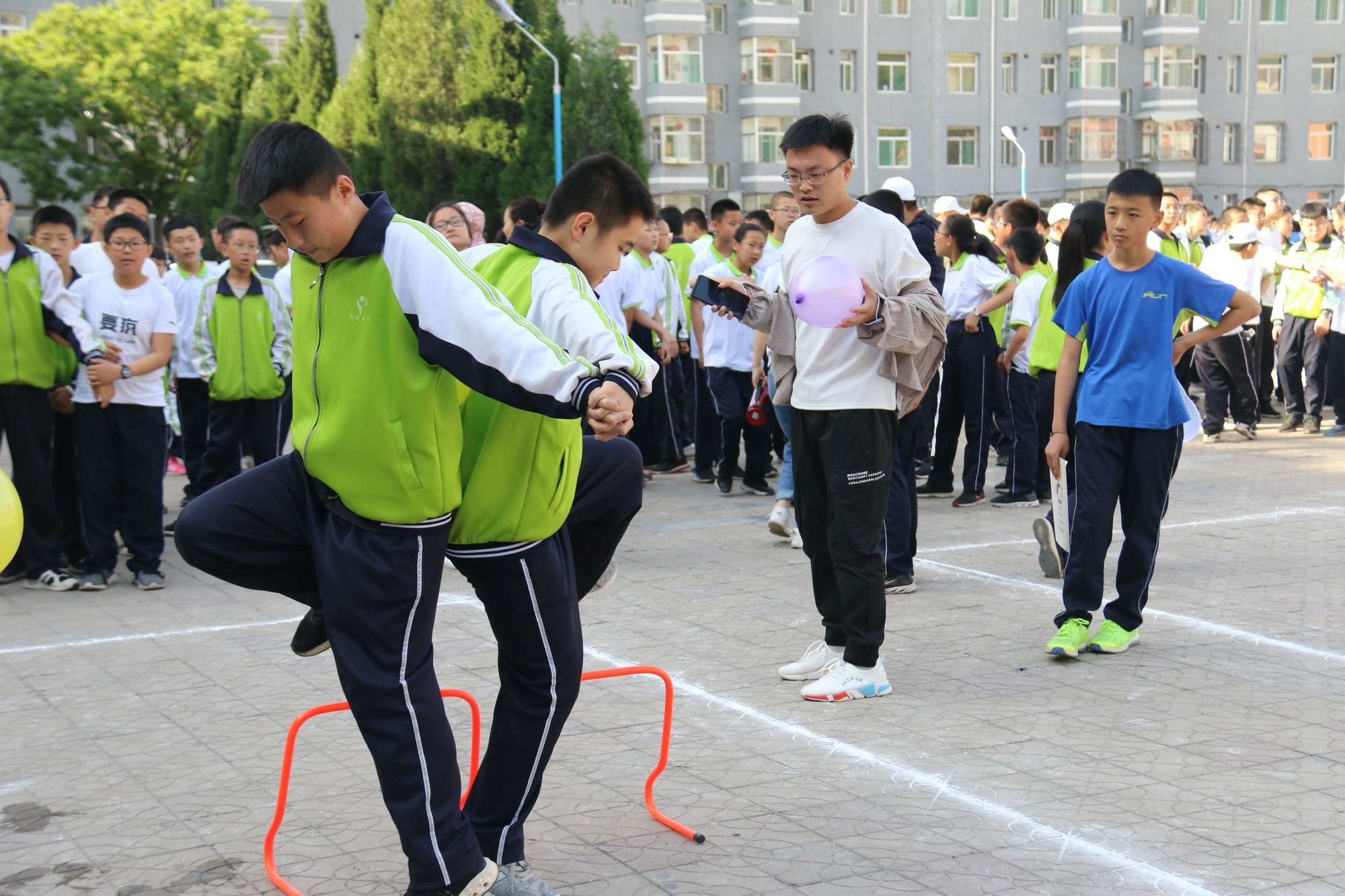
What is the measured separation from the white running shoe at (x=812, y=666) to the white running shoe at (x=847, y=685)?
153mm

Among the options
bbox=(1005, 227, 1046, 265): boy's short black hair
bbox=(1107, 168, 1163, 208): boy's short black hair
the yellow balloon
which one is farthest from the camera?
bbox=(1005, 227, 1046, 265): boy's short black hair

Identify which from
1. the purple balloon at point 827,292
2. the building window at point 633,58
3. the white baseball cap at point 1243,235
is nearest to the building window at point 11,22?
the building window at point 633,58

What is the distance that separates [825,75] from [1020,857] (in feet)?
169

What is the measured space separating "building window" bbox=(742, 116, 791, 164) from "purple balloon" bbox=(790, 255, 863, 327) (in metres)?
47.6

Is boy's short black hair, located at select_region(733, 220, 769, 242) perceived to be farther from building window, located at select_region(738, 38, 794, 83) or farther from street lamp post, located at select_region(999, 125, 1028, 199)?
building window, located at select_region(738, 38, 794, 83)

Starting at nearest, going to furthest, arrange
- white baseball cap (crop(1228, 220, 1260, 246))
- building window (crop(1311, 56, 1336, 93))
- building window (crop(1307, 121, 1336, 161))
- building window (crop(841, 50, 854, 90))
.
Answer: white baseball cap (crop(1228, 220, 1260, 246)) → building window (crop(841, 50, 854, 90)) → building window (crop(1307, 121, 1336, 161)) → building window (crop(1311, 56, 1336, 93))

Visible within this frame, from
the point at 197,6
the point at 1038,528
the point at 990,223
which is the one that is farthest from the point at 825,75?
the point at 1038,528

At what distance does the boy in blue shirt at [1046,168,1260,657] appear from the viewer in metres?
5.98

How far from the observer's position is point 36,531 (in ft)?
27.1

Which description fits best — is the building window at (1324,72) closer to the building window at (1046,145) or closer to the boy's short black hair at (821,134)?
the building window at (1046,145)

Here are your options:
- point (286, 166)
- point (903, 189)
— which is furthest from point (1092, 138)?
point (286, 166)

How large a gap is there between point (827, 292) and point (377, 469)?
8.18 ft

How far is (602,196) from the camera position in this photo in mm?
3846

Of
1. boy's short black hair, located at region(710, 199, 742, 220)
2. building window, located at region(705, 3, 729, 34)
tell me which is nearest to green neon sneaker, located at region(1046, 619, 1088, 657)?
boy's short black hair, located at region(710, 199, 742, 220)
